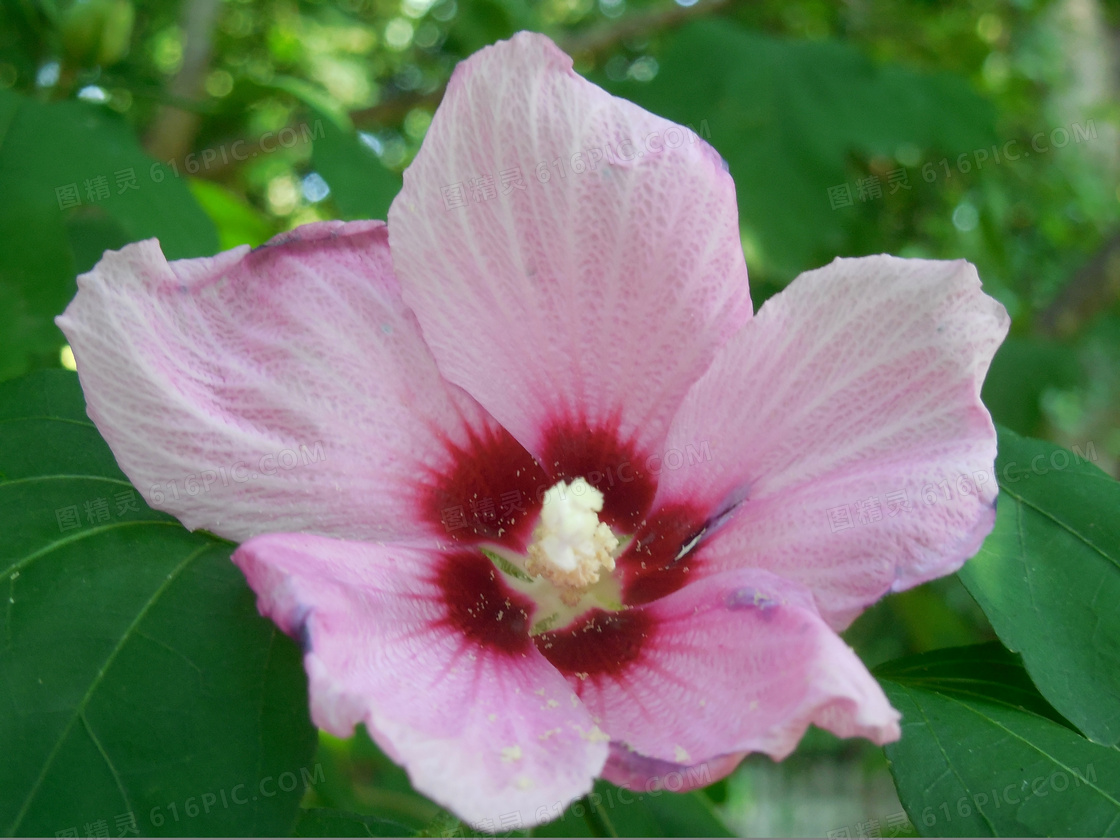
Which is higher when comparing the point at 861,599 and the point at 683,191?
the point at 683,191

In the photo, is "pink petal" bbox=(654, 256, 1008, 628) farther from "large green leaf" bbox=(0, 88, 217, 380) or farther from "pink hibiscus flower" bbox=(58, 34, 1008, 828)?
"large green leaf" bbox=(0, 88, 217, 380)

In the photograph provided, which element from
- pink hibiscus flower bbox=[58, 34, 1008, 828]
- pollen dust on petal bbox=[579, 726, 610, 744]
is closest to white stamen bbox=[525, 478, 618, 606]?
pink hibiscus flower bbox=[58, 34, 1008, 828]

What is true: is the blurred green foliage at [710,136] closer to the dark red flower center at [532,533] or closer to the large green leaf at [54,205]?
the large green leaf at [54,205]

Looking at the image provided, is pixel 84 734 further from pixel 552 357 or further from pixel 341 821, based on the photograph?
pixel 552 357

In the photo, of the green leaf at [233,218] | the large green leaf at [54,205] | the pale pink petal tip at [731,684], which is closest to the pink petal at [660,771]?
the pale pink petal tip at [731,684]

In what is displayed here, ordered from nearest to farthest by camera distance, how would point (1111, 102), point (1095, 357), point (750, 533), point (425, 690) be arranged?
point (425, 690) < point (750, 533) < point (1095, 357) < point (1111, 102)

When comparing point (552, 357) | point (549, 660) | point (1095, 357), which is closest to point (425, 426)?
point (552, 357)
